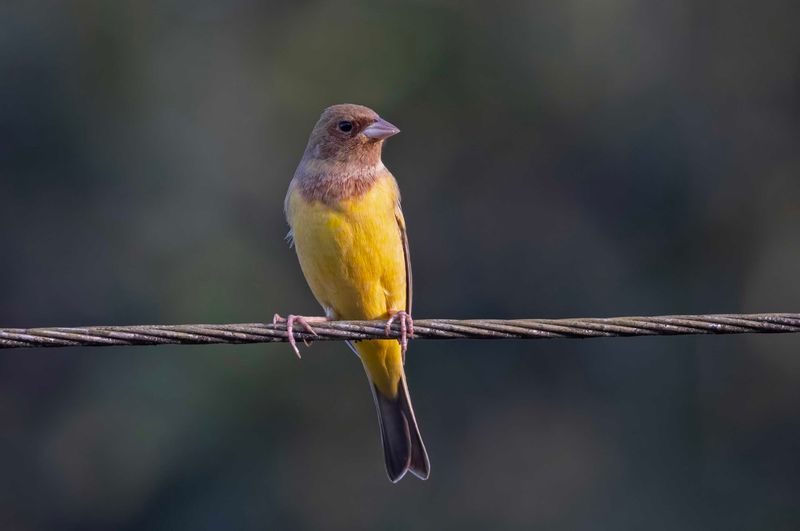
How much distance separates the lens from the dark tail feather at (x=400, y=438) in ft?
23.5

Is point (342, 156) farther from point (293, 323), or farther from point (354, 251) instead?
point (293, 323)

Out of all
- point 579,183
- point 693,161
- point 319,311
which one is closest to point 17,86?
point 319,311

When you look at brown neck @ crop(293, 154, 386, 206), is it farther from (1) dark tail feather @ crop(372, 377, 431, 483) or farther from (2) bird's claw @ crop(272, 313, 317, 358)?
(1) dark tail feather @ crop(372, 377, 431, 483)

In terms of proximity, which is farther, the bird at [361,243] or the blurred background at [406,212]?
the blurred background at [406,212]

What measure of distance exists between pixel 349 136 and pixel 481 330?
2372 mm

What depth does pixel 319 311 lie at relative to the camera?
15000 mm

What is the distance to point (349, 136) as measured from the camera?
282 inches

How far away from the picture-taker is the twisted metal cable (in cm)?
481

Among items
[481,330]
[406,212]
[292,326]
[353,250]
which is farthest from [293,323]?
[406,212]

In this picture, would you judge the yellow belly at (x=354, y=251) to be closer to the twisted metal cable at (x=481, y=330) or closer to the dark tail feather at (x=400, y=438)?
the dark tail feather at (x=400, y=438)

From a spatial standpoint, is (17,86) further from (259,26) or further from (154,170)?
(259,26)

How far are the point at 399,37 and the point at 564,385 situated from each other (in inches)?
196

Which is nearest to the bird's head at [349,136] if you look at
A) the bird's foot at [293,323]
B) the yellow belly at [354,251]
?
the yellow belly at [354,251]

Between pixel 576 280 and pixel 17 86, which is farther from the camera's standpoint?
pixel 17 86
